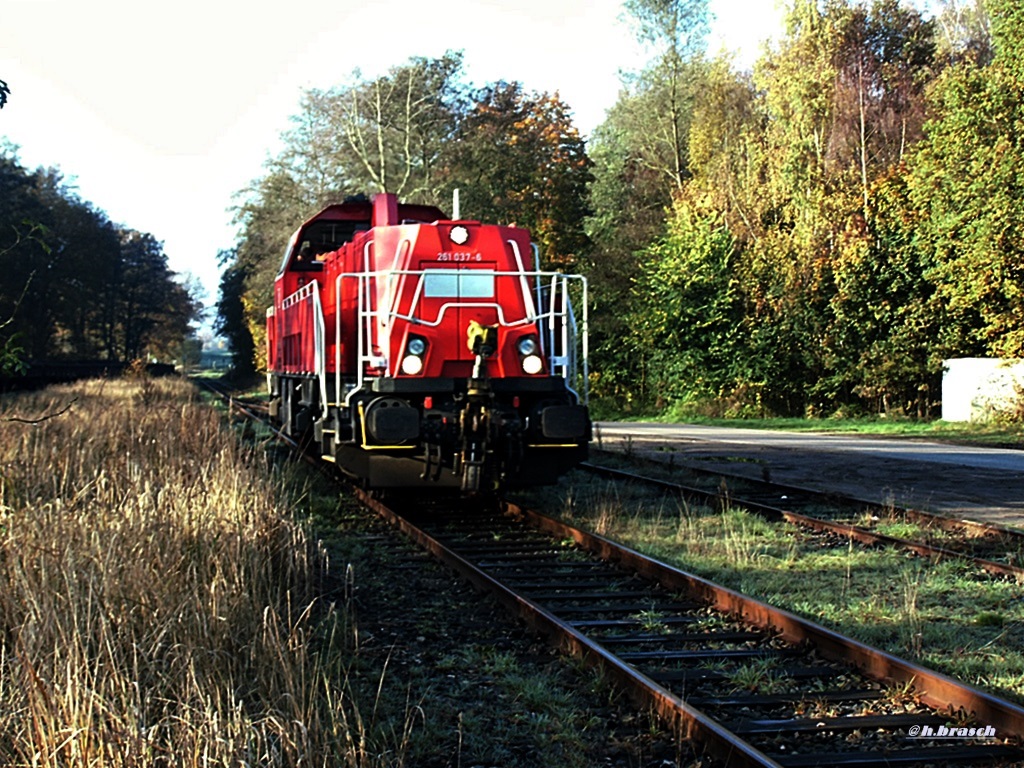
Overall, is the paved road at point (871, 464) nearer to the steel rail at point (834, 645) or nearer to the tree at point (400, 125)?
the steel rail at point (834, 645)

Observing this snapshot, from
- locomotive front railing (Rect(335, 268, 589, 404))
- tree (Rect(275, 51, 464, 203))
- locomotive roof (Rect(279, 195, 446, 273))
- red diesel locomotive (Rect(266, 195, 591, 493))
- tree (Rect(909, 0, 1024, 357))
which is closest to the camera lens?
red diesel locomotive (Rect(266, 195, 591, 493))

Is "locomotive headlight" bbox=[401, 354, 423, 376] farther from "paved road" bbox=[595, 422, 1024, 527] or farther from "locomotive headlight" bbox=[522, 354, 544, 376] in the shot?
"paved road" bbox=[595, 422, 1024, 527]

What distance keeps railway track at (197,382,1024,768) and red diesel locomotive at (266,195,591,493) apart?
1.87 meters

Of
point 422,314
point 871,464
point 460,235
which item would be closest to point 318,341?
point 422,314

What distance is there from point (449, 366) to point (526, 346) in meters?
0.83

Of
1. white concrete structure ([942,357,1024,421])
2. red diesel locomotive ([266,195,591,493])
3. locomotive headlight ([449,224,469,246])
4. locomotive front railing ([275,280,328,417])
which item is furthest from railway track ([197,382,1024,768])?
white concrete structure ([942,357,1024,421])

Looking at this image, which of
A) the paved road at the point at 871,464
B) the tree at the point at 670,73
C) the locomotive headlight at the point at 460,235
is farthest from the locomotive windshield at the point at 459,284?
the tree at the point at 670,73

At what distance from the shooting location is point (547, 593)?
25.8ft

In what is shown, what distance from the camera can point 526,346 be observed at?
11312 millimetres

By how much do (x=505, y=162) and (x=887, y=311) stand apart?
15139 millimetres

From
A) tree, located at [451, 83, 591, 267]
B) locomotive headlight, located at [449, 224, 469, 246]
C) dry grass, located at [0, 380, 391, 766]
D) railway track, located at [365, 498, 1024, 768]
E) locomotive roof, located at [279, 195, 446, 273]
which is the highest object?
tree, located at [451, 83, 591, 267]

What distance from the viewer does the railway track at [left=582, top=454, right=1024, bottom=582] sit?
877 centimetres

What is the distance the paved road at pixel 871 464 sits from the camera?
1233 centimetres

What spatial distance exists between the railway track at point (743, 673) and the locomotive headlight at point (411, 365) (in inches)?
95.2
